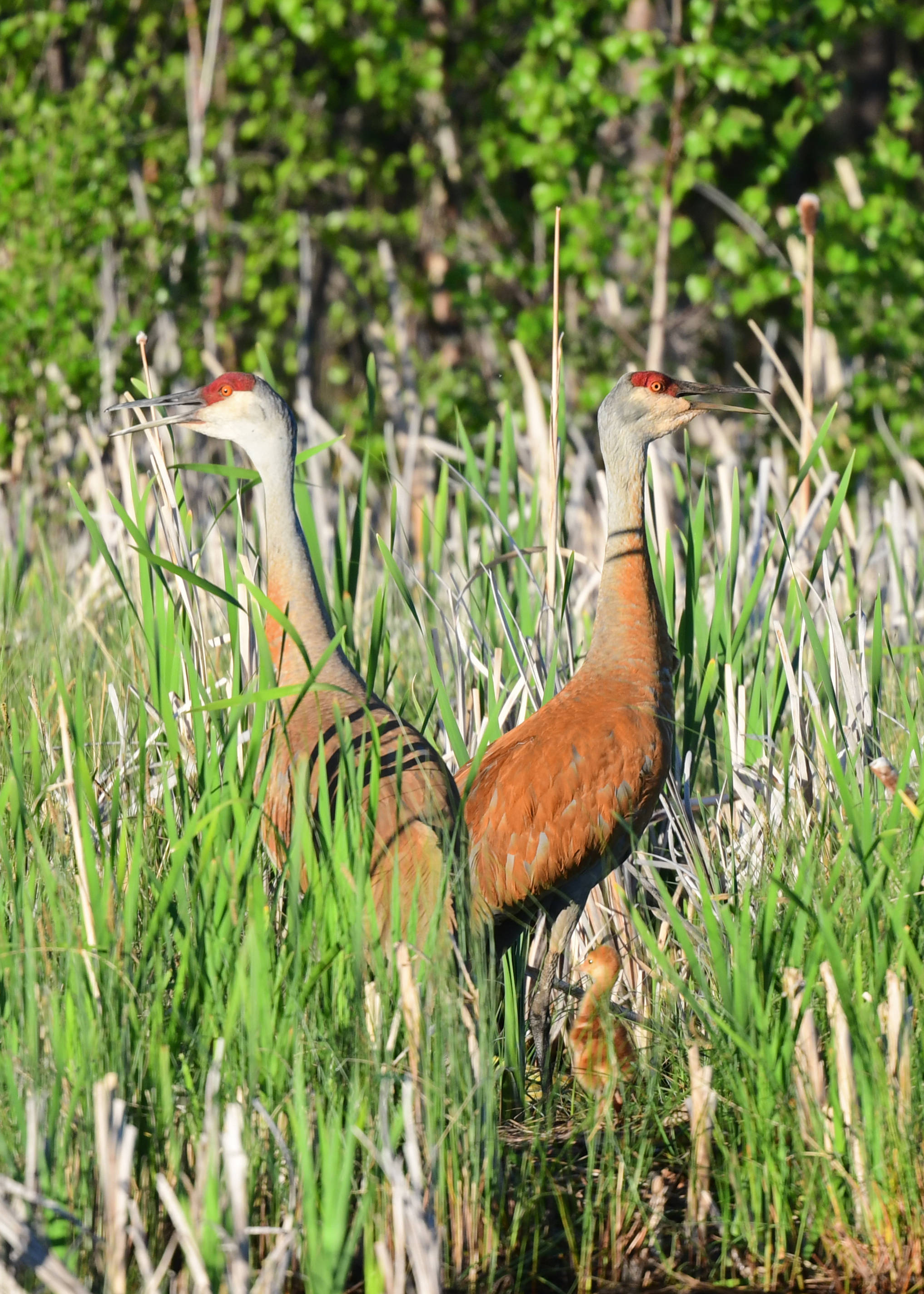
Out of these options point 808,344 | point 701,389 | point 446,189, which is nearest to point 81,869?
point 701,389

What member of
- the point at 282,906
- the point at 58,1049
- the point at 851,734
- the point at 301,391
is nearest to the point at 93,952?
the point at 58,1049

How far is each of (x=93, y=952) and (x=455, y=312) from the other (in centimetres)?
567

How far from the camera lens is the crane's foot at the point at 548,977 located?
2637mm

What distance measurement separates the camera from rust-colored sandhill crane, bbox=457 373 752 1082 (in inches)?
100

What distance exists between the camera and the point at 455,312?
7.27 metres

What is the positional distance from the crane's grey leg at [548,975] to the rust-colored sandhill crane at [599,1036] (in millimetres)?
52

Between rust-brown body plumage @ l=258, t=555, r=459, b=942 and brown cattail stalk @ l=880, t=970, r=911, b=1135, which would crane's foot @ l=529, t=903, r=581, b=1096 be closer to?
rust-brown body plumage @ l=258, t=555, r=459, b=942

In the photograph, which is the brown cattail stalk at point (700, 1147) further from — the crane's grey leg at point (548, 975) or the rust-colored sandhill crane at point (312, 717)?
the crane's grey leg at point (548, 975)

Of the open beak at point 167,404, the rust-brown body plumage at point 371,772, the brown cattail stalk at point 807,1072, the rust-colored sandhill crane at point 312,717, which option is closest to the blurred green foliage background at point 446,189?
the open beak at point 167,404

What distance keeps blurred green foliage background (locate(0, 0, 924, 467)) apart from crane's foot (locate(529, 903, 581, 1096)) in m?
3.52

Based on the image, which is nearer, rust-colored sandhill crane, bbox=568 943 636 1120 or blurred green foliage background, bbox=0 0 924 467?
rust-colored sandhill crane, bbox=568 943 636 1120

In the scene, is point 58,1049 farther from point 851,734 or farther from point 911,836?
point 851,734

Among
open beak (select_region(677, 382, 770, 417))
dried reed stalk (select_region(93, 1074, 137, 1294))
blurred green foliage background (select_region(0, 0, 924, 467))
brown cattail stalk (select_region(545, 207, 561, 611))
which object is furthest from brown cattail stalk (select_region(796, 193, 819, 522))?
blurred green foliage background (select_region(0, 0, 924, 467))

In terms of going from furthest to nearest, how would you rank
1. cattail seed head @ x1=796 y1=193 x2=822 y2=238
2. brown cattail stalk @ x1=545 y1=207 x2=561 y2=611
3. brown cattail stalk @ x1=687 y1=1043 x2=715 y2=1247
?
cattail seed head @ x1=796 y1=193 x2=822 y2=238, brown cattail stalk @ x1=545 y1=207 x2=561 y2=611, brown cattail stalk @ x1=687 y1=1043 x2=715 y2=1247
